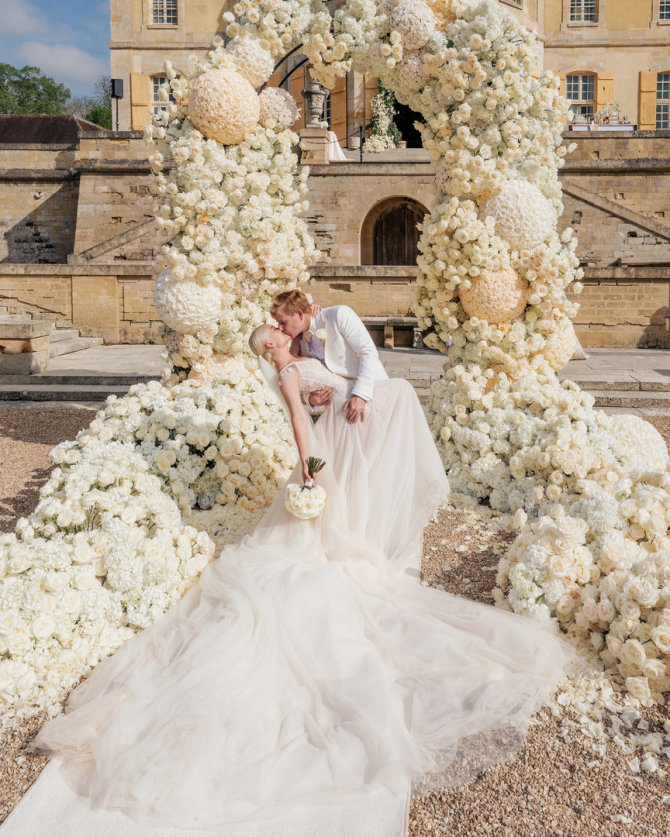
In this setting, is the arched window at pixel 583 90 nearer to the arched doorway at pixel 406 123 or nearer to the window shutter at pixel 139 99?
the arched doorway at pixel 406 123

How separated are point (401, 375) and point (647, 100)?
21.5 metres

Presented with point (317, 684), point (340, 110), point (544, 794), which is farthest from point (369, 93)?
point (544, 794)

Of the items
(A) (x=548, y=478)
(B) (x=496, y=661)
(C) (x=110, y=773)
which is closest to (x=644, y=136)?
(A) (x=548, y=478)

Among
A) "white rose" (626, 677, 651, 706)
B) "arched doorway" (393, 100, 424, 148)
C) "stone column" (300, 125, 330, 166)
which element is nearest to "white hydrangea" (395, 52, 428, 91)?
"white rose" (626, 677, 651, 706)

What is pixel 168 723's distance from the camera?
231 centimetres

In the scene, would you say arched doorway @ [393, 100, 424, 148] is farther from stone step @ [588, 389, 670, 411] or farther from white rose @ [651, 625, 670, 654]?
white rose @ [651, 625, 670, 654]

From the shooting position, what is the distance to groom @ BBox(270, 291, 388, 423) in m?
3.36

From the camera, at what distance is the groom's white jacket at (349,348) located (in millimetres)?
3424

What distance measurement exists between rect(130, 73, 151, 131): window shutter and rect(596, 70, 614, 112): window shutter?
16005 millimetres

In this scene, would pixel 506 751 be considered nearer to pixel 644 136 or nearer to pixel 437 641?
pixel 437 641

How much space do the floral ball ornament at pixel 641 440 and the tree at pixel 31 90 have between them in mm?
44801

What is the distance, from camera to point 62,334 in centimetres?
1341

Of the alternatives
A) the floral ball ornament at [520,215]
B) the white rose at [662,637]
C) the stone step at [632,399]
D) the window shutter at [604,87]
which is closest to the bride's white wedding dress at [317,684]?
the white rose at [662,637]

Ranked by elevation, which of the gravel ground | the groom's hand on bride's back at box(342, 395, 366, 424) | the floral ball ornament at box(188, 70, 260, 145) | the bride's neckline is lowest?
the gravel ground
